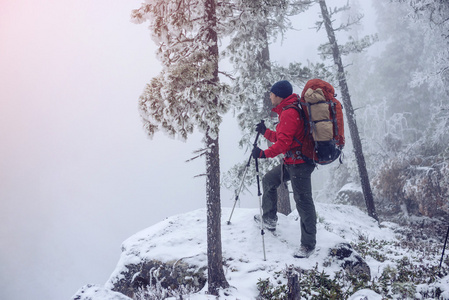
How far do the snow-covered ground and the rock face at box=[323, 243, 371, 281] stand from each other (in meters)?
0.09

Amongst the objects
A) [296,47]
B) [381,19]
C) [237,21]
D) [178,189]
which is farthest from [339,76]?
[178,189]

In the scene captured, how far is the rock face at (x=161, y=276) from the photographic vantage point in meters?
5.57

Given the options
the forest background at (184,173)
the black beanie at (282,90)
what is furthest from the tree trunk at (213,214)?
the forest background at (184,173)

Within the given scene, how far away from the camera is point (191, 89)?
178 inches

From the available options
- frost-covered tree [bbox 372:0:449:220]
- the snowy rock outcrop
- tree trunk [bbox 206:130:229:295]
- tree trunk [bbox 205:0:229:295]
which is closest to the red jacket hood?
tree trunk [bbox 205:0:229:295]

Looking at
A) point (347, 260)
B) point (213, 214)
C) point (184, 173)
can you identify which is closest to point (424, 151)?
point (347, 260)

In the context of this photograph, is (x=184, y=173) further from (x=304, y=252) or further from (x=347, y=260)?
(x=347, y=260)

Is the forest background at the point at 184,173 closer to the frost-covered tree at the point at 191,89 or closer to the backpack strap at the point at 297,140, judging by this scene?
the backpack strap at the point at 297,140

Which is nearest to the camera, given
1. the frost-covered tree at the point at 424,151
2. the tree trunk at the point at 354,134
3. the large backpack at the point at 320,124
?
the large backpack at the point at 320,124

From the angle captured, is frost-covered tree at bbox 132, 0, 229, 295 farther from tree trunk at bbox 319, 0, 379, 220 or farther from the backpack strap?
tree trunk at bbox 319, 0, 379, 220

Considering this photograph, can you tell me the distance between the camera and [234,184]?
1027 centimetres

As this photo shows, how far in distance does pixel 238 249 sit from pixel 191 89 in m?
3.79

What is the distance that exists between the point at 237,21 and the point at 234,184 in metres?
6.21

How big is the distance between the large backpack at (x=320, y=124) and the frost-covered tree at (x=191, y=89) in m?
1.68
